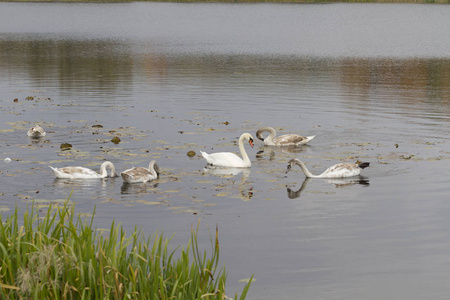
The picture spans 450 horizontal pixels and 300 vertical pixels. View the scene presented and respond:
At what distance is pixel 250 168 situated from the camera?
2106cm

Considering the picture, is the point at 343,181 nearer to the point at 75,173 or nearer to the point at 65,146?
the point at 75,173

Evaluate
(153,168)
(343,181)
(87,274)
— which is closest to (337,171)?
(343,181)

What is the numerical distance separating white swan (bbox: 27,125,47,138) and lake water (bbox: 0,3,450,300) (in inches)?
17.2

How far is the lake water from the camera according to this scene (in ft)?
44.9

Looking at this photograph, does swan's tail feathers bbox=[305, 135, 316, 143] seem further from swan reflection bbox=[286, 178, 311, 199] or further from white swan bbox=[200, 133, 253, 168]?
swan reflection bbox=[286, 178, 311, 199]

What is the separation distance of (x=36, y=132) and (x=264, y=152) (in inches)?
282

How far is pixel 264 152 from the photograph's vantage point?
23.6 m

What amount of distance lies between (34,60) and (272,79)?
1950 centimetres

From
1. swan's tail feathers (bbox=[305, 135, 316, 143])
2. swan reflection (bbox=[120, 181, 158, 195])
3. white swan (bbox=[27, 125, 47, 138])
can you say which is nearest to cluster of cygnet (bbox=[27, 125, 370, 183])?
swan reflection (bbox=[120, 181, 158, 195])

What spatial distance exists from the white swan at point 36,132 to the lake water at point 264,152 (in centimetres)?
44

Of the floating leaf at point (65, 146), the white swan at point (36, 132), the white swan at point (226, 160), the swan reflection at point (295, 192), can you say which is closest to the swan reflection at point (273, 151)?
the white swan at point (226, 160)

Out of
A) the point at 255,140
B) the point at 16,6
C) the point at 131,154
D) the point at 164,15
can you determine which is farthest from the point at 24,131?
the point at 16,6

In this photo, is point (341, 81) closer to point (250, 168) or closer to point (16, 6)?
point (250, 168)

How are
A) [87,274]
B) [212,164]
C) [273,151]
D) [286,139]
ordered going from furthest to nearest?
[286,139]
[273,151]
[212,164]
[87,274]
